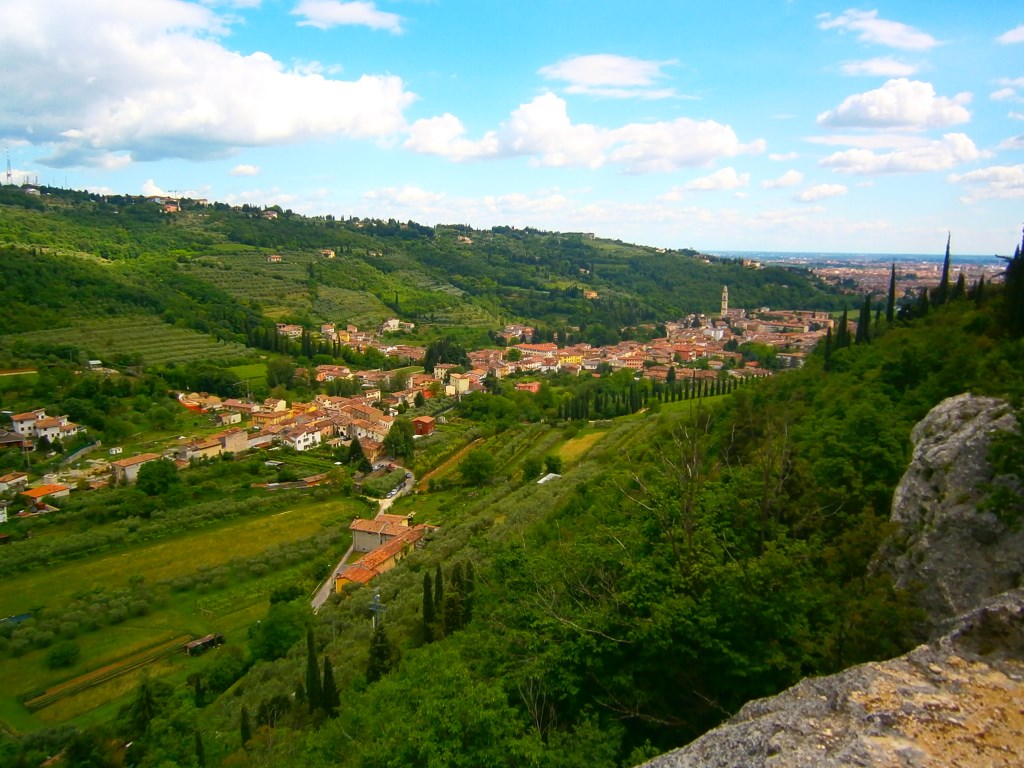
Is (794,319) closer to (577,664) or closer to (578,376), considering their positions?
(578,376)

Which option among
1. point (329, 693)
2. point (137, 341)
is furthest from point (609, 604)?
point (137, 341)

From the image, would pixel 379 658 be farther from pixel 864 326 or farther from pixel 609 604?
pixel 864 326

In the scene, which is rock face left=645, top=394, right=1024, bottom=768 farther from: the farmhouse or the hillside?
the hillside

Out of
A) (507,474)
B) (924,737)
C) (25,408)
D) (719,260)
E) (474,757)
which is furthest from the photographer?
(719,260)

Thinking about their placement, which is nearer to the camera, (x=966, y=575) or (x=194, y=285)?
(x=966, y=575)

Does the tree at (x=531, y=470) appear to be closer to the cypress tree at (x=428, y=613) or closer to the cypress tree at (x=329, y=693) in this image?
the cypress tree at (x=428, y=613)

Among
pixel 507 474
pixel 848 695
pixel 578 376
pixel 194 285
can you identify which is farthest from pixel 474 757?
pixel 194 285
